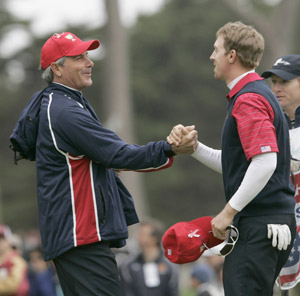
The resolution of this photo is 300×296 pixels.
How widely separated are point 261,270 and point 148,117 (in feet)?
134

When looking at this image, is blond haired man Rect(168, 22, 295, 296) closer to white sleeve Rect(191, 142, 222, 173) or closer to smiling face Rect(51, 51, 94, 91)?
white sleeve Rect(191, 142, 222, 173)

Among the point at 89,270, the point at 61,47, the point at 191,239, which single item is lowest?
the point at 89,270

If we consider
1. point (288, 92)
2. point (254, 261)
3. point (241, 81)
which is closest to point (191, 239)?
point (254, 261)

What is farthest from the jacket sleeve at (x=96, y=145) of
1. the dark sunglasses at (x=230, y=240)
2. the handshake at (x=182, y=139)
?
the dark sunglasses at (x=230, y=240)

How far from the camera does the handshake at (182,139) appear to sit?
215 inches

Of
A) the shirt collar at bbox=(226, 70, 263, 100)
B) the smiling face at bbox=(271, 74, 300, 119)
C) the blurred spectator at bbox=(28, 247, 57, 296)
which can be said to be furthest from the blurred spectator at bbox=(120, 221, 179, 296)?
the shirt collar at bbox=(226, 70, 263, 100)

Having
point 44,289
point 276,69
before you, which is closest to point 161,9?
point 44,289

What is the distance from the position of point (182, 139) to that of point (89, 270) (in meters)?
1.17

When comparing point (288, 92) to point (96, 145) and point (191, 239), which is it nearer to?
point (191, 239)

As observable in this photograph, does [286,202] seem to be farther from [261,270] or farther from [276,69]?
[276,69]

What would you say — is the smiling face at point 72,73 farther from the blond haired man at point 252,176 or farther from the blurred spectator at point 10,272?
the blurred spectator at point 10,272

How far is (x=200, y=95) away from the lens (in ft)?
149

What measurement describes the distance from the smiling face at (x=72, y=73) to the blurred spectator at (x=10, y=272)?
5.44m

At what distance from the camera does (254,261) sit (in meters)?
5.04
